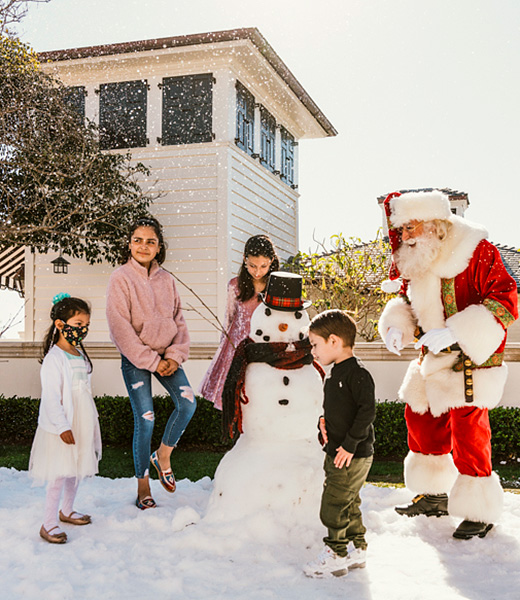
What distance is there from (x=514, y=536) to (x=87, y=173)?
8940 millimetres

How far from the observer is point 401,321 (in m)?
3.97

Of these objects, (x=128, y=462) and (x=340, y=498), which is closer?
(x=340, y=498)

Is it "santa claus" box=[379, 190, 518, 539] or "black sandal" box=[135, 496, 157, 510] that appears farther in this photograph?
"black sandal" box=[135, 496, 157, 510]

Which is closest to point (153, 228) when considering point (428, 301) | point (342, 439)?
point (428, 301)

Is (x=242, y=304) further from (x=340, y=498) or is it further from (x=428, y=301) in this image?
(x=340, y=498)

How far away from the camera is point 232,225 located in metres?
11.5

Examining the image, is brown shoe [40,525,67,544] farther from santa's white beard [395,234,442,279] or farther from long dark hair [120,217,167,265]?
santa's white beard [395,234,442,279]

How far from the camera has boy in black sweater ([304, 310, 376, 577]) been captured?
9.50ft

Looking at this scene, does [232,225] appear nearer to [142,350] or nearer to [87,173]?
[87,173]

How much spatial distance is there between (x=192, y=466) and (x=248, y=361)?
2724 millimetres

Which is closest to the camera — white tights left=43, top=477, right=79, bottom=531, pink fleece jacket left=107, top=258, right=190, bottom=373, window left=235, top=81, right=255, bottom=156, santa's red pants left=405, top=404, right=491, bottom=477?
white tights left=43, top=477, right=79, bottom=531

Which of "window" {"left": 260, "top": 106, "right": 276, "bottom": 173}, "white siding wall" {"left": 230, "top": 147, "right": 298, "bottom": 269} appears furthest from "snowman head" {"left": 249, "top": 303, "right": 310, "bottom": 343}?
"window" {"left": 260, "top": 106, "right": 276, "bottom": 173}

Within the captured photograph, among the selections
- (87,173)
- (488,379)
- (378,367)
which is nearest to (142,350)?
(488,379)

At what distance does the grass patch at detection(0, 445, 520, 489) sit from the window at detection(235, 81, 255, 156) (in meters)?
7.12
